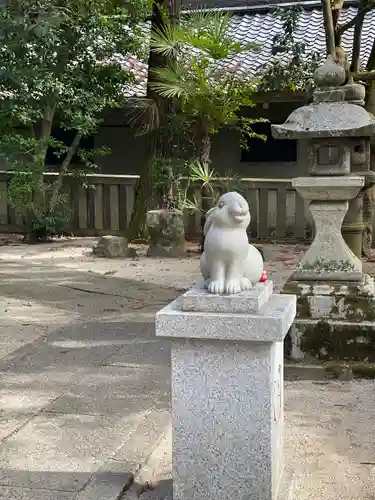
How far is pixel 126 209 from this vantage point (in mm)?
11664

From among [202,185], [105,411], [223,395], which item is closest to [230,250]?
[223,395]

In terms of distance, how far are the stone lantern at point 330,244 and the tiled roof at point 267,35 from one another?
626 cm

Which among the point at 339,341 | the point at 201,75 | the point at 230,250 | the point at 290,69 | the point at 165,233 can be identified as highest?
the point at 290,69

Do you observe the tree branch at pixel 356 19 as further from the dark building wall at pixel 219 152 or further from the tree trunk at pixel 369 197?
the dark building wall at pixel 219 152

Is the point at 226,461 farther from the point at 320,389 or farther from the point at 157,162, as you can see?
the point at 157,162

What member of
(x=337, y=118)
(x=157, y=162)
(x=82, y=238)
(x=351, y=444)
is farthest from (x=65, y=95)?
(x=351, y=444)

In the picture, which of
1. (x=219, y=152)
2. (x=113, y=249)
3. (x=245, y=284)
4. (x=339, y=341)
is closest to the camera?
(x=245, y=284)

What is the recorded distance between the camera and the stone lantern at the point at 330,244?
5039 millimetres

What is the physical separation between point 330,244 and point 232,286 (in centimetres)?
243

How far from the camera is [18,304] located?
23.5 feet

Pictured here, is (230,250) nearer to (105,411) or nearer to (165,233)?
(105,411)

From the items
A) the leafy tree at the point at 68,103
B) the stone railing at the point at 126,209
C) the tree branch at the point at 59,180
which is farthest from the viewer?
the tree branch at the point at 59,180

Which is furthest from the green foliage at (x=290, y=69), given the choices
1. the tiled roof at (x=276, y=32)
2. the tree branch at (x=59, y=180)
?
the tree branch at (x=59, y=180)

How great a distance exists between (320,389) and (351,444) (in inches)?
34.5
